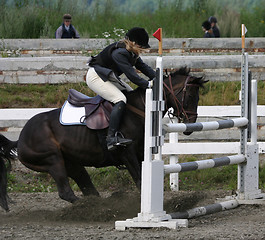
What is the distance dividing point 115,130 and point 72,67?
532 centimetres

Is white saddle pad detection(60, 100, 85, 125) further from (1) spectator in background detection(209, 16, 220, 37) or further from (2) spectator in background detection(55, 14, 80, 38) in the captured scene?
(1) spectator in background detection(209, 16, 220, 37)

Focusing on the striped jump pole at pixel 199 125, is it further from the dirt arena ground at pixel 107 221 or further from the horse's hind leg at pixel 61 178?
the horse's hind leg at pixel 61 178

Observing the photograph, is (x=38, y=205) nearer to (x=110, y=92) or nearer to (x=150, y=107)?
(x=110, y=92)

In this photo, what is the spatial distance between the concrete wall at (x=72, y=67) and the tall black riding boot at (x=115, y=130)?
4992 millimetres

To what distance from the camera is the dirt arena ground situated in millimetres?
6074

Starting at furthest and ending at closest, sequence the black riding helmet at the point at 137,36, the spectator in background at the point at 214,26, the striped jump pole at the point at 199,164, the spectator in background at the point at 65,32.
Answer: the spectator in background at the point at 214,26 < the spectator in background at the point at 65,32 < the black riding helmet at the point at 137,36 < the striped jump pole at the point at 199,164

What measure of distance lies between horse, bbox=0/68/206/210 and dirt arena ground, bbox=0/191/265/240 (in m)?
0.31

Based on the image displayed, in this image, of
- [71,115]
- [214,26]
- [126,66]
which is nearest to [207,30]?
[214,26]

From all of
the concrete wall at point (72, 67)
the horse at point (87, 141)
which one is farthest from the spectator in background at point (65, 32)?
the horse at point (87, 141)

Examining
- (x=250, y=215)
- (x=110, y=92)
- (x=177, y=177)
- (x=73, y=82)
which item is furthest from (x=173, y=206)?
(x=73, y=82)

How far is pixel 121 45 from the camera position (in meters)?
7.49

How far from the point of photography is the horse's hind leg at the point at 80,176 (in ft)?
26.3

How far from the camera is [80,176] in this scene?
26.5 feet

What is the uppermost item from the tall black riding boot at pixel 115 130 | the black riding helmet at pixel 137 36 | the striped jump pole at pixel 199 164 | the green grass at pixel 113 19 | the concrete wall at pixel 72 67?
the green grass at pixel 113 19
